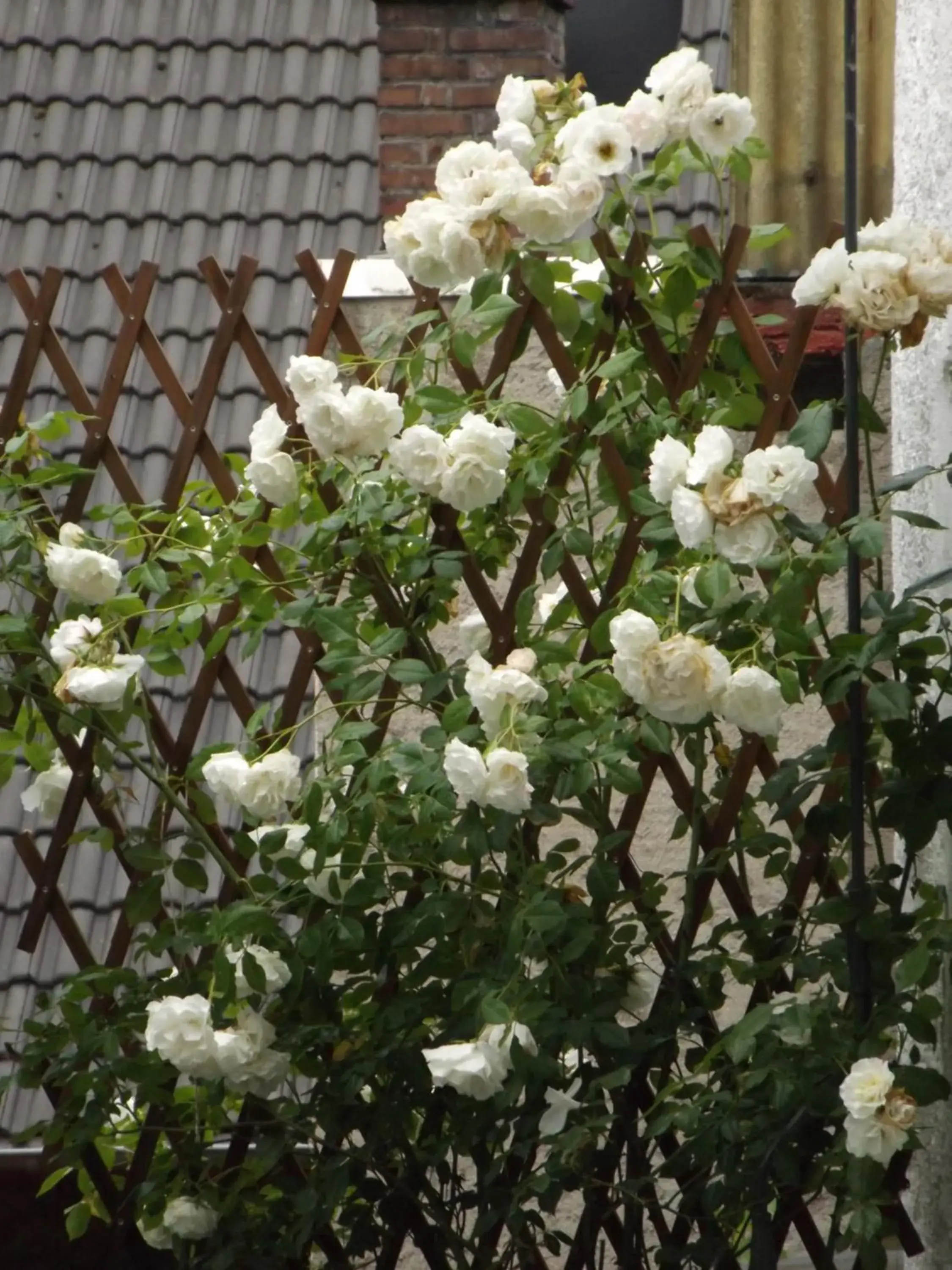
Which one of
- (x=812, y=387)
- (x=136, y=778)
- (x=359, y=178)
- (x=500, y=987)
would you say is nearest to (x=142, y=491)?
(x=136, y=778)

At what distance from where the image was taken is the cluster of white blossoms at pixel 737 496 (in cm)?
164

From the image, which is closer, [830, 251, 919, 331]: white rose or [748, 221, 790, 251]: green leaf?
[830, 251, 919, 331]: white rose

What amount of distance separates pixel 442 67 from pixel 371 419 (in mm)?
1435

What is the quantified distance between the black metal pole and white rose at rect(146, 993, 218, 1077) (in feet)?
2.14

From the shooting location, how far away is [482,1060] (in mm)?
1726

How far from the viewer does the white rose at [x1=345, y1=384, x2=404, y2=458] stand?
187 centimetres

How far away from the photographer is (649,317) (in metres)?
2.00

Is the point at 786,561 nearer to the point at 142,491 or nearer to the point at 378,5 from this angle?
the point at 378,5

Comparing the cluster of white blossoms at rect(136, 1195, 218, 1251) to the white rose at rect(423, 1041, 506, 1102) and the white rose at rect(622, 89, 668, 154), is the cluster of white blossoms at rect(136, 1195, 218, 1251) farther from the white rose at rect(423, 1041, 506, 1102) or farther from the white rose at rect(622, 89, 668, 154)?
the white rose at rect(622, 89, 668, 154)

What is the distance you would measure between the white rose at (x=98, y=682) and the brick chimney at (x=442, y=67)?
1485mm

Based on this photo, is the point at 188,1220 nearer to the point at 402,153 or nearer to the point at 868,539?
the point at 868,539

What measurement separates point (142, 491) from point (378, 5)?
1.68 m

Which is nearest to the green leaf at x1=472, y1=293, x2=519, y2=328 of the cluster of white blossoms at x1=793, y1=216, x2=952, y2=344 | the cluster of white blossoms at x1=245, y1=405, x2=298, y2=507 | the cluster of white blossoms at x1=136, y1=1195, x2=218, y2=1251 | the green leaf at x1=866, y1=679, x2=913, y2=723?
the cluster of white blossoms at x1=245, y1=405, x2=298, y2=507

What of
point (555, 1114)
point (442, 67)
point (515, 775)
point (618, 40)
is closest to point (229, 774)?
point (515, 775)
